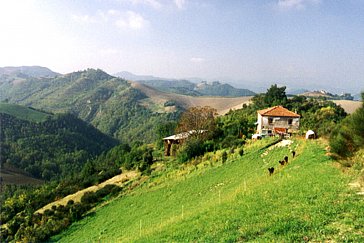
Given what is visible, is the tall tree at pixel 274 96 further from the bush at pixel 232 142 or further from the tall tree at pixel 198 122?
the bush at pixel 232 142

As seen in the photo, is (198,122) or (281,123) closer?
(281,123)

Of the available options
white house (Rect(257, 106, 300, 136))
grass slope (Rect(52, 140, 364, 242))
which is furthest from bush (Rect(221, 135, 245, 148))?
white house (Rect(257, 106, 300, 136))

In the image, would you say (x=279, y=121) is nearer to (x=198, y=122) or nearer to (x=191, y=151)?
(x=198, y=122)

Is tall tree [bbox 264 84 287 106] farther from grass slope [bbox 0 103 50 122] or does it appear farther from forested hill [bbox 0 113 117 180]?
grass slope [bbox 0 103 50 122]

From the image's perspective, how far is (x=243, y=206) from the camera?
1445cm

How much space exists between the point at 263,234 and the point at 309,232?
54.6 inches

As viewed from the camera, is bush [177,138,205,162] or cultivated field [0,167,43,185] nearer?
bush [177,138,205,162]

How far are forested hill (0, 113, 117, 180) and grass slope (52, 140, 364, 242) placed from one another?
93510 millimetres

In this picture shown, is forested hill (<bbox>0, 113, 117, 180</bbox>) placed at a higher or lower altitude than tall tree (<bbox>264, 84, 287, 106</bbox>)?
lower

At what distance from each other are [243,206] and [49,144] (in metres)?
152

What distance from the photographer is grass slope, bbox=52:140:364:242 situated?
10.5 m

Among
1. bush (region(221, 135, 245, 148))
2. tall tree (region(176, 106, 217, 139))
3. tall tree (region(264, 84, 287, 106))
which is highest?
tall tree (region(264, 84, 287, 106))

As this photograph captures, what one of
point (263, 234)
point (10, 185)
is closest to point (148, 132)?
point (10, 185)

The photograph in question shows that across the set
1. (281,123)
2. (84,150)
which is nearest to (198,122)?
(281,123)
